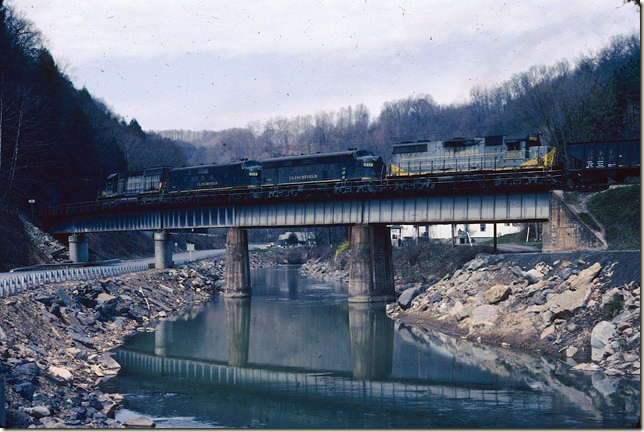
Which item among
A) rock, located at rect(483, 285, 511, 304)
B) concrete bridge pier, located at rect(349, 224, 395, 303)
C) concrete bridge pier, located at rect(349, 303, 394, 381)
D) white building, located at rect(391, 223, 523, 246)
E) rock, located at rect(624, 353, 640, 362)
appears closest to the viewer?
rock, located at rect(624, 353, 640, 362)

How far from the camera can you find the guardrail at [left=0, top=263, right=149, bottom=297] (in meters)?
39.5

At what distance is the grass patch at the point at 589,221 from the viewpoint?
44.6 m

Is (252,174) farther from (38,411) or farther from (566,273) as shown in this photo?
(38,411)

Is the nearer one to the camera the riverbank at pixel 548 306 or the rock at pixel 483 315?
the riverbank at pixel 548 306

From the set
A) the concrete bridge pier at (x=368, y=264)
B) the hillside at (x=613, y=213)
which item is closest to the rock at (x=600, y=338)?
the hillside at (x=613, y=213)

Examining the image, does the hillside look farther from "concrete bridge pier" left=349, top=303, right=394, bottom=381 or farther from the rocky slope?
"concrete bridge pier" left=349, top=303, right=394, bottom=381

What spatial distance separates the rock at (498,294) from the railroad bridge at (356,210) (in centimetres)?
935

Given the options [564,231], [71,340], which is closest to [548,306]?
[564,231]

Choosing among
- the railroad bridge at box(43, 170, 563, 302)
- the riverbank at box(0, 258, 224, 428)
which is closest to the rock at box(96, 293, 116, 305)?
the riverbank at box(0, 258, 224, 428)

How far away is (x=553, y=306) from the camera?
35031 mm

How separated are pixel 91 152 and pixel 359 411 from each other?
82.1 metres

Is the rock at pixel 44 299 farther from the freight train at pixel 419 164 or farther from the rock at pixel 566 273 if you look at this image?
the rock at pixel 566 273

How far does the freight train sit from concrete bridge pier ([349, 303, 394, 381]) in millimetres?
10728

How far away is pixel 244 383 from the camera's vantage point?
32.6 m
